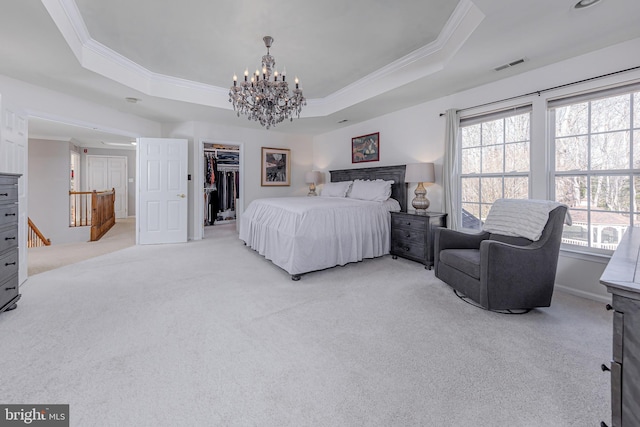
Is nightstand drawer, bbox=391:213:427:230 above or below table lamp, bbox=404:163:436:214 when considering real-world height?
below

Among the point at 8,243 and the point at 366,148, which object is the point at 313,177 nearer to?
the point at 366,148

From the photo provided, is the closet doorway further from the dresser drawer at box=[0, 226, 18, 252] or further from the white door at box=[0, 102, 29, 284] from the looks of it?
the dresser drawer at box=[0, 226, 18, 252]

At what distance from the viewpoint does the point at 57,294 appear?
106 inches

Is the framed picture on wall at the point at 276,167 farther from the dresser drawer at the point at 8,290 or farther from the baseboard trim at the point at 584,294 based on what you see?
the baseboard trim at the point at 584,294

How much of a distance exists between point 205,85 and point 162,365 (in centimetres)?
402

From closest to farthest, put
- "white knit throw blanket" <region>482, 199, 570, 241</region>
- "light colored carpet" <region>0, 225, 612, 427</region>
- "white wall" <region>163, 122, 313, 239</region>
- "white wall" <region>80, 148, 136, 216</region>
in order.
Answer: "light colored carpet" <region>0, 225, 612, 427</region>, "white knit throw blanket" <region>482, 199, 570, 241</region>, "white wall" <region>163, 122, 313, 239</region>, "white wall" <region>80, 148, 136, 216</region>

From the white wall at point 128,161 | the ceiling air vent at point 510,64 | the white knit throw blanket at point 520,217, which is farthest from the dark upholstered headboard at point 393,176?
the white wall at point 128,161

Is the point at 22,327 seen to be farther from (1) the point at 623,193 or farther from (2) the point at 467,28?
(1) the point at 623,193

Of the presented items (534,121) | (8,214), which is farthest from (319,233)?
(8,214)

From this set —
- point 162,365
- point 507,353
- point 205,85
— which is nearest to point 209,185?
point 205,85

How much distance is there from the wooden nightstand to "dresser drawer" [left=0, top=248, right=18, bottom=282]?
4.11 meters

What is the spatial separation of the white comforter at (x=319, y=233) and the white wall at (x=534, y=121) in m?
1.08

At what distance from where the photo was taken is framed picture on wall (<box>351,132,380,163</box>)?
16.7 ft

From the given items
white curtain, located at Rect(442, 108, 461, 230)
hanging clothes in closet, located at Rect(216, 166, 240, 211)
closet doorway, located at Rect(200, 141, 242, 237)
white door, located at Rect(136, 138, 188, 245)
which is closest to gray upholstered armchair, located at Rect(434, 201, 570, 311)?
white curtain, located at Rect(442, 108, 461, 230)
